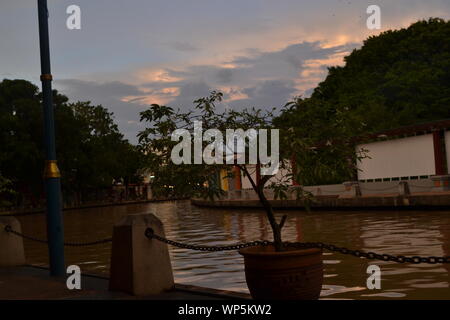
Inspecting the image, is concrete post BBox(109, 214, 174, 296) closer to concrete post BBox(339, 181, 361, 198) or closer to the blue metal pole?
the blue metal pole

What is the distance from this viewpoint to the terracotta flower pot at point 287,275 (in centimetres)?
621

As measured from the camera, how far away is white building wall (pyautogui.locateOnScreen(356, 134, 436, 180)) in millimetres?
33969

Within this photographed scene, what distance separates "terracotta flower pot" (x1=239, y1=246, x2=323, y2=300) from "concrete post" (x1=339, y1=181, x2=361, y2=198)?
2920 cm

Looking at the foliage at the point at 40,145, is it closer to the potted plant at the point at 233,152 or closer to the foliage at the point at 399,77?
the foliage at the point at 399,77

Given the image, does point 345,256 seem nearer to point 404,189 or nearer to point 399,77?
point 404,189

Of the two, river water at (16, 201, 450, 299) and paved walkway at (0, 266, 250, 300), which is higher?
paved walkway at (0, 266, 250, 300)

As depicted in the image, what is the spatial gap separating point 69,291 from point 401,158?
100 feet

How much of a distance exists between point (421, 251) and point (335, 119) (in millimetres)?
7087

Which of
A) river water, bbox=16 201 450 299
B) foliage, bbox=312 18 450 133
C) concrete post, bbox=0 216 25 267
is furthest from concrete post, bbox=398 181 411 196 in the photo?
concrete post, bbox=0 216 25 267

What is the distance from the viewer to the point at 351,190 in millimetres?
37188

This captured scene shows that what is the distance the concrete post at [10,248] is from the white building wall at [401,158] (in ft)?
76.9

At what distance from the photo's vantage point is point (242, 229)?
24172 millimetres

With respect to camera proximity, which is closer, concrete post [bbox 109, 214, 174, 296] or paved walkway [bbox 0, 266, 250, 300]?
paved walkway [bbox 0, 266, 250, 300]

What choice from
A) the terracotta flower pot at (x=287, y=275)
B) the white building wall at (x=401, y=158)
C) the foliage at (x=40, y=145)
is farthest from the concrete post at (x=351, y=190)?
the terracotta flower pot at (x=287, y=275)
